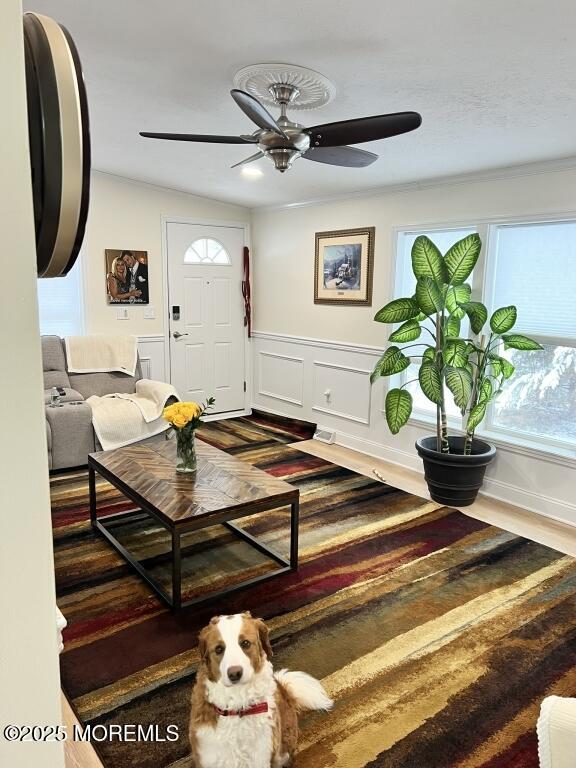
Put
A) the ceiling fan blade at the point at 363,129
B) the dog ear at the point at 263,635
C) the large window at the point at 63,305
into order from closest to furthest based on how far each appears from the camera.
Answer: the dog ear at the point at 263,635, the ceiling fan blade at the point at 363,129, the large window at the point at 63,305

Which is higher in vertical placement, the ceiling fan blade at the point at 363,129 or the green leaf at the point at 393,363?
→ the ceiling fan blade at the point at 363,129

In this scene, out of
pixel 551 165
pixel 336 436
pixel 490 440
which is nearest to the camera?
pixel 551 165

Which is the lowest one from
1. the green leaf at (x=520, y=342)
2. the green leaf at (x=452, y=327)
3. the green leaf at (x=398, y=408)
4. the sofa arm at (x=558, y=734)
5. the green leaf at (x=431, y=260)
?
the sofa arm at (x=558, y=734)

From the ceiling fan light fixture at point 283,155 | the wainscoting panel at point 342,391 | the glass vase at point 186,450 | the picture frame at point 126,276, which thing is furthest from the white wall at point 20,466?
the picture frame at point 126,276

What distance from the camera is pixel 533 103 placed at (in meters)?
2.54

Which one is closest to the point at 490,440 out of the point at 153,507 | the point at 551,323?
the point at 551,323

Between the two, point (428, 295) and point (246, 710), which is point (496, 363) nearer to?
point (428, 295)

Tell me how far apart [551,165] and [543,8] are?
5.93ft

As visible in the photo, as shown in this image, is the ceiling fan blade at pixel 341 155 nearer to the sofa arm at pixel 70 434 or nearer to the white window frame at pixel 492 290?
the white window frame at pixel 492 290

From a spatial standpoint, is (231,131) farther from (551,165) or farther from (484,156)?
(551,165)

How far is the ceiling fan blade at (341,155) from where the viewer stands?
2625 mm

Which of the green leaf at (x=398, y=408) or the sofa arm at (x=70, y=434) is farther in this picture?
the sofa arm at (x=70, y=434)

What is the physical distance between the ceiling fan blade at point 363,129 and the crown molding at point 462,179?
169 centimetres

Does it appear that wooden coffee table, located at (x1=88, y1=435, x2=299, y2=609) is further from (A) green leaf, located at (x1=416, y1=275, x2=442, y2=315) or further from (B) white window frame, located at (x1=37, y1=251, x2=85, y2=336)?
(B) white window frame, located at (x1=37, y1=251, x2=85, y2=336)
